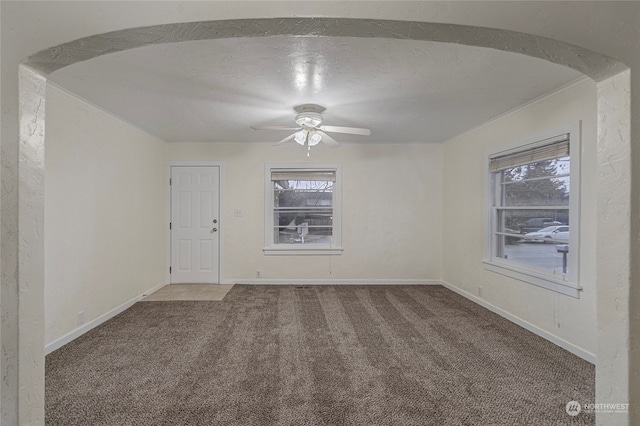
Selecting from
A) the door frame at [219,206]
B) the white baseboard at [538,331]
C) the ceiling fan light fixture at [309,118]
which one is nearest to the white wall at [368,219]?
the door frame at [219,206]

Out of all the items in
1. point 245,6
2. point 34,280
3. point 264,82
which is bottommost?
point 34,280

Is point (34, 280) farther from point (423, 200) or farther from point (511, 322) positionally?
point (423, 200)

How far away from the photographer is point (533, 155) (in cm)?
289

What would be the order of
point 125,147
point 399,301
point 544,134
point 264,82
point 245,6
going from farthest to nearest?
point 399,301, point 125,147, point 544,134, point 264,82, point 245,6

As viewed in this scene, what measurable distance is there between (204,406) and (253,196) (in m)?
3.22

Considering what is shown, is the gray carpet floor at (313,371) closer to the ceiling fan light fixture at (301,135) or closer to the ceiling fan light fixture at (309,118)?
the ceiling fan light fixture at (301,135)

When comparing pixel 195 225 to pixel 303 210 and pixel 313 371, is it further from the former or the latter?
pixel 313 371

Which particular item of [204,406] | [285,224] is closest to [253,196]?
[285,224]

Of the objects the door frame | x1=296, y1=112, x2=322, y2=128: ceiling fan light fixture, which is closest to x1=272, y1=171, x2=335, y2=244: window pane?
the door frame

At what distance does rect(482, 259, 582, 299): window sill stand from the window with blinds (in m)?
0.01

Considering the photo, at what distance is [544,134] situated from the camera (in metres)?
2.71

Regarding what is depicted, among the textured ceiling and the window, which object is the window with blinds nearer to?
the textured ceiling

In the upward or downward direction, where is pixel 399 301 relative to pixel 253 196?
downward

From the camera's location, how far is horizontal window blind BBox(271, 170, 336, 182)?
4.64 meters
